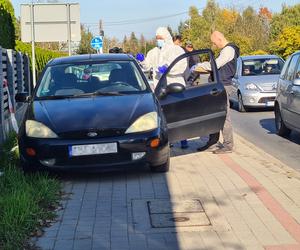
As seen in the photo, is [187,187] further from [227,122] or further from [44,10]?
[44,10]

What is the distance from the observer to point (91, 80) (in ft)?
26.9

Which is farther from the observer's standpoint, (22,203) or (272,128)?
(272,128)

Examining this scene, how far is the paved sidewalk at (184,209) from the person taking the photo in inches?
194

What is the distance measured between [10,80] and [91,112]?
18.5 ft

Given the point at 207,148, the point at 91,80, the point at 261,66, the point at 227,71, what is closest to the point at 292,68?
the point at 227,71

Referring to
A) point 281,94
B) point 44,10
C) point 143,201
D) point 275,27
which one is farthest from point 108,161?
point 275,27

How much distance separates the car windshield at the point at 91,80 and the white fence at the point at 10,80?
2.08 m

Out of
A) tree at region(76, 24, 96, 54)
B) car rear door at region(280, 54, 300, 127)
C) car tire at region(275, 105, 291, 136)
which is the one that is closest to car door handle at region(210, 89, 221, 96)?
car rear door at region(280, 54, 300, 127)

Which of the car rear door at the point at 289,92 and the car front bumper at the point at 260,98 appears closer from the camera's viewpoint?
the car rear door at the point at 289,92

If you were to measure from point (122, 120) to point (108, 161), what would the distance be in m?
0.51

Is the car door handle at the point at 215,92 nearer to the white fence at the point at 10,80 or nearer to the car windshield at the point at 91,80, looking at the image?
the car windshield at the point at 91,80

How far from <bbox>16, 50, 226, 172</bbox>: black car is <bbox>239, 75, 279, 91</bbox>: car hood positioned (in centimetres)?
791

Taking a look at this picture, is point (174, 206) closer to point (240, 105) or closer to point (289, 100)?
point (289, 100)

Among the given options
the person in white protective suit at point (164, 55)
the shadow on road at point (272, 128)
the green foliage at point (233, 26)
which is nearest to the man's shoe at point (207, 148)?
the person in white protective suit at point (164, 55)
